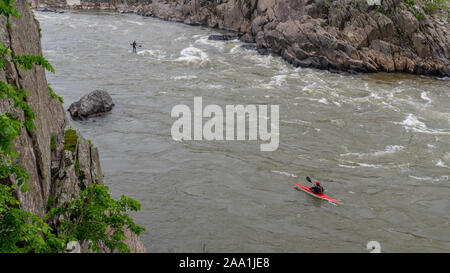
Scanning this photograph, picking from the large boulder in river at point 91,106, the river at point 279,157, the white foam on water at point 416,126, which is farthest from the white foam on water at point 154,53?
the white foam on water at point 416,126

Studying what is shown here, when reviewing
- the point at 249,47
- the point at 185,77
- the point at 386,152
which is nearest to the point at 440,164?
the point at 386,152

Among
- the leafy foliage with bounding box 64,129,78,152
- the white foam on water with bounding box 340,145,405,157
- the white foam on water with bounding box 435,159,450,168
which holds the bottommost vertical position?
the white foam on water with bounding box 435,159,450,168

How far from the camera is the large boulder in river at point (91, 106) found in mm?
29547

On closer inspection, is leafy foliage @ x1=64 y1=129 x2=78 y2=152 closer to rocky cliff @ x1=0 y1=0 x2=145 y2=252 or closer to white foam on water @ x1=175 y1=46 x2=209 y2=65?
rocky cliff @ x1=0 y1=0 x2=145 y2=252

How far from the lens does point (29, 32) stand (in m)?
13.3

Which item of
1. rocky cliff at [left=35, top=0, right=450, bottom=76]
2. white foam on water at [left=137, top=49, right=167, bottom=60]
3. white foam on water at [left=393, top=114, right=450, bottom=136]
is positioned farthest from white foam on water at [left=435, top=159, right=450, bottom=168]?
white foam on water at [left=137, top=49, right=167, bottom=60]

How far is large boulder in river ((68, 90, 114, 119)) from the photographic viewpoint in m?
29.5

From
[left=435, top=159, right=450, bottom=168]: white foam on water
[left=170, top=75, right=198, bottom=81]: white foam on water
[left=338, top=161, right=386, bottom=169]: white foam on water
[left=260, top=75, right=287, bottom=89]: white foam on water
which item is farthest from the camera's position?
[left=170, top=75, right=198, bottom=81]: white foam on water

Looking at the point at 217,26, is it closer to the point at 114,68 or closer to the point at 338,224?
the point at 114,68

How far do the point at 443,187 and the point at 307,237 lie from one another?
984 centimetres

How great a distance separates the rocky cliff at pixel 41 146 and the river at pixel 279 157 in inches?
211

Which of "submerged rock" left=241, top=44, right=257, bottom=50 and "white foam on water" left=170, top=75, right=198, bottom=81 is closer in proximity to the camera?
"white foam on water" left=170, top=75, right=198, bottom=81

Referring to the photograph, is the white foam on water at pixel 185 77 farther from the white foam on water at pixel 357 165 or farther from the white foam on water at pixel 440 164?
the white foam on water at pixel 440 164

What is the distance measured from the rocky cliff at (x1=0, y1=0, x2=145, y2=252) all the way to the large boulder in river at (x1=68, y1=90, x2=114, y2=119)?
14802mm
